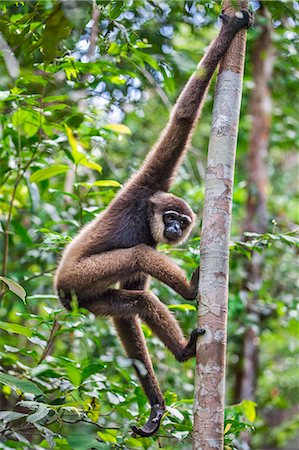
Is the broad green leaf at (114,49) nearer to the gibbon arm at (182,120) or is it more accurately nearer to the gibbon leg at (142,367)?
the gibbon arm at (182,120)

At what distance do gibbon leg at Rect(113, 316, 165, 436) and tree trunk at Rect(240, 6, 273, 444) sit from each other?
4952 mm

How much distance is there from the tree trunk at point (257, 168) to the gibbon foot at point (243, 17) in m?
6.15

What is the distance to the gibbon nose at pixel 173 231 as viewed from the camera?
592cm

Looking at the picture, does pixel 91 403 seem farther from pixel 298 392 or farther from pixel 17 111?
pixel 298 392

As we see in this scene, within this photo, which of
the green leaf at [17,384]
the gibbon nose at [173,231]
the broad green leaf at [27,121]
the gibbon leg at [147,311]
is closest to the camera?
the green leaf at [17,384]

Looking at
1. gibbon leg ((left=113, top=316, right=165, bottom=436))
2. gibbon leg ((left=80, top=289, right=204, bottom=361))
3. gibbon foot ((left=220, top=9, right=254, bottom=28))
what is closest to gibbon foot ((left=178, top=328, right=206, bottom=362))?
gibbon leg ((left=80, top=289, right=204, bottom=361))

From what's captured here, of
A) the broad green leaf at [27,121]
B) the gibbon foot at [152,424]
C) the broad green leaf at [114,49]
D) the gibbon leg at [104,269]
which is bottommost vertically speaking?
the gibbon foot at [152,424]

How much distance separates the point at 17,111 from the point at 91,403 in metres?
2.75

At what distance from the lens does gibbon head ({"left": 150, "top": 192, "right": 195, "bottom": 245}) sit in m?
5.96

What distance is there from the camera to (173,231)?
5.92m

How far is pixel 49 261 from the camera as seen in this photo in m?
8.00

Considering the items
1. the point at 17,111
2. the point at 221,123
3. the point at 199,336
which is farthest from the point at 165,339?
the point at 17,111

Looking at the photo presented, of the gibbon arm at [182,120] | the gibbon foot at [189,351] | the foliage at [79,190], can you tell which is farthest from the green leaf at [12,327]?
the gibbon arm at [182,120]

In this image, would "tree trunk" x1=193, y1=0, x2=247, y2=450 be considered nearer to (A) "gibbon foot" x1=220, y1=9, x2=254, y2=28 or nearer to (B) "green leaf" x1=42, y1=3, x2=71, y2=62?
(A) "gibbon foot" x1=220, y1=9, x2=254, y2=28
